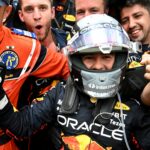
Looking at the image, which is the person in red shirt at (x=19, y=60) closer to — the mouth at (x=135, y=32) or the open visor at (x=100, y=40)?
the open visor at (x=100, y=40)

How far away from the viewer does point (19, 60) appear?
2383mm

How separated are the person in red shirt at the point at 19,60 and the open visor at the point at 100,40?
370 millimetres

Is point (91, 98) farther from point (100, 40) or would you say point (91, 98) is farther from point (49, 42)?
point (49, 42)

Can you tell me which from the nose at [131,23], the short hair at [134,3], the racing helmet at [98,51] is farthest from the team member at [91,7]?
the racing helmet at [98,51]

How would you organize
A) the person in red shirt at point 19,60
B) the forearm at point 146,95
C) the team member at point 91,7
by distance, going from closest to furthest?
the forearm at point 146,95
the person in red shirt at point 19,60
the team member at point 91,7

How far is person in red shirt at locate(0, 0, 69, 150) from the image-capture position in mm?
2348

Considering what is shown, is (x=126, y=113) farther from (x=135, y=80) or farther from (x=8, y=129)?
(x=8, y=129)

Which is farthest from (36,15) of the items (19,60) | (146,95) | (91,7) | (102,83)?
(146,95)

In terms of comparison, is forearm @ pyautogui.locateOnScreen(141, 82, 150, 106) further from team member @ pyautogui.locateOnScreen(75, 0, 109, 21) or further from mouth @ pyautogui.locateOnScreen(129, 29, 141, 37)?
team member @ pyautogui.locateOnScreen(75, 0, 109, 21)

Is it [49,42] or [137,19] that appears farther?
[49,42]

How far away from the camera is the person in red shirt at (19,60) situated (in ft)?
7.70

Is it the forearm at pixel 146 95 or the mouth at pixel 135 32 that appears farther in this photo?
the mouth at pixel 135 32

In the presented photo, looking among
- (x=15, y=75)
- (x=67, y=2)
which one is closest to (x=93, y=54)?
(x=15, y=75)

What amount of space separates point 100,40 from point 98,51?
2.3 inches
